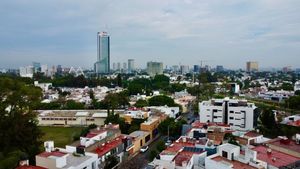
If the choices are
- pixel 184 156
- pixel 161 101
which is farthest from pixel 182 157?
pixel 161 101

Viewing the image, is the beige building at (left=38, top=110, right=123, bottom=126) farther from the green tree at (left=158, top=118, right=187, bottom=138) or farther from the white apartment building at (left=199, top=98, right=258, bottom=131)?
the white apartment building at (left=199, top=98, right=258, bottom=131)

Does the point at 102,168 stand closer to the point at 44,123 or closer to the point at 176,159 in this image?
the point at 176,159

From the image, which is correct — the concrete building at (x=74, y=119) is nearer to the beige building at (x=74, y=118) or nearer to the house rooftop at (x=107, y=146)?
the beige building at (x=74, y=118)

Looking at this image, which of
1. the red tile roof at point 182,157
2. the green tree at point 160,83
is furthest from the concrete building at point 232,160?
the green tree at point 160,83

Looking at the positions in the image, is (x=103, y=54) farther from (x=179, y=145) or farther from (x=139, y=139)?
(x=179, y=145)

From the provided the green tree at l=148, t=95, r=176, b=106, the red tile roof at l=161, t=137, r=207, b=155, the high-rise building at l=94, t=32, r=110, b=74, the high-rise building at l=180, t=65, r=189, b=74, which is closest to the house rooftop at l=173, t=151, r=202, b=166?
the red tile roof at l=161, t=137, r=207, b=155

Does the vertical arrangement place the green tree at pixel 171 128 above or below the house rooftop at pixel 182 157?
below
